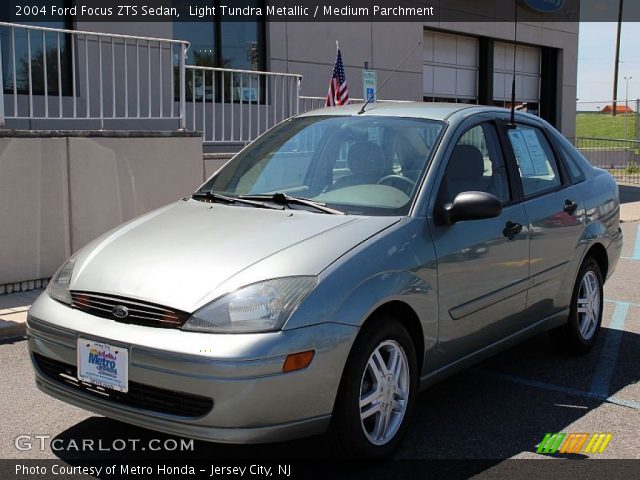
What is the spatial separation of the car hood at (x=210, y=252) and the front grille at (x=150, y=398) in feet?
1.18

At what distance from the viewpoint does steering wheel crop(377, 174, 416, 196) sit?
427 centimetres

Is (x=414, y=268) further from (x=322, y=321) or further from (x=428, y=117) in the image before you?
(x=428, y=117)

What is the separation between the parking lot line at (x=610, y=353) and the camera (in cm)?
510

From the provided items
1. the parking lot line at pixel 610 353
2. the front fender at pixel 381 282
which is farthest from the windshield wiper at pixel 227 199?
the parking lot line at pixel 610 353

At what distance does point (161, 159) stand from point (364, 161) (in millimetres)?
4697

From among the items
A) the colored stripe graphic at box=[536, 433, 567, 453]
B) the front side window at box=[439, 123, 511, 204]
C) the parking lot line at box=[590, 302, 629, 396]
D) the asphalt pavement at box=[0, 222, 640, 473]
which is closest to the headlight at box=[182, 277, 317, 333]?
the asphalt pavement at box=[0, 222, 640, 473]

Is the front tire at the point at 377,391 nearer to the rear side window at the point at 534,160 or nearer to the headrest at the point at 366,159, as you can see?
the headrest at the point at 366,159

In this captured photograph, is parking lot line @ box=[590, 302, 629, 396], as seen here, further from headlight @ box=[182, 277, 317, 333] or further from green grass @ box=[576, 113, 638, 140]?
green grass @ box=[576, 113, 638, 140]

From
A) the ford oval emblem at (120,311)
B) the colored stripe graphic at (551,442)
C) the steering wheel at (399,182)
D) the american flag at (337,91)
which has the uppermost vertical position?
the american flag at (337,91)

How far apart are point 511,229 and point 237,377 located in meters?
2.16

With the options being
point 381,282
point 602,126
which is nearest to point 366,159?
point 381,282

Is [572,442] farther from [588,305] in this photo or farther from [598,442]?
[588,305]

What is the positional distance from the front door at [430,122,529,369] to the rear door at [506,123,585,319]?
15 cm

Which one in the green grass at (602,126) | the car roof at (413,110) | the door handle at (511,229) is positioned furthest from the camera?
the green grass at (602,126)
